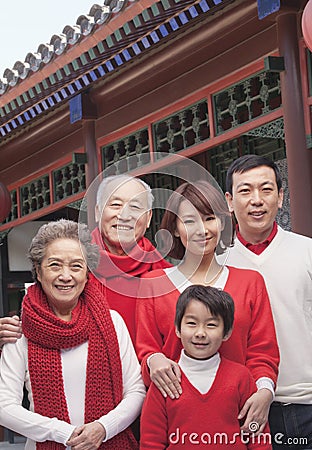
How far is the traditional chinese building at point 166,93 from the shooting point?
220 inches

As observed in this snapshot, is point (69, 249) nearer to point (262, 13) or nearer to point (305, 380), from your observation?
point (305, 380)

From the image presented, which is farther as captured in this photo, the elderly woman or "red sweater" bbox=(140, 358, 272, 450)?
the elderly woman

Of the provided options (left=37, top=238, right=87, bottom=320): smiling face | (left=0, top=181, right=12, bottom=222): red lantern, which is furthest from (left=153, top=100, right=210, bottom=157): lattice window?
(left=37, top=238, right=87, bottom=320): smiling face

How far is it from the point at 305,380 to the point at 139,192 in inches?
38.1

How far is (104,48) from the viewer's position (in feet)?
20.1

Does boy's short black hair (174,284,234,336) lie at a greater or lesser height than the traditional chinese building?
→ lesser

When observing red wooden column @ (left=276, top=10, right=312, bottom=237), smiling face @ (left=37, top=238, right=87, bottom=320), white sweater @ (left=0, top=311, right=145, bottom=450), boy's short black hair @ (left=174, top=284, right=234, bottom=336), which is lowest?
white sweater @ (left=0, top=311, right=145, bottom=450)

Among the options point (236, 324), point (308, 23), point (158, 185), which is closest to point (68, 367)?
point (236, 324)

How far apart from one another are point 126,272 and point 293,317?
26.5 inches

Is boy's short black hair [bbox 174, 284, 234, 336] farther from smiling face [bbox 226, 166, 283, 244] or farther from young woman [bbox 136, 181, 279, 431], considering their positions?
smiling face [bbox 226, 166, 283, 244]

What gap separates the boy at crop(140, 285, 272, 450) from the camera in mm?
3061

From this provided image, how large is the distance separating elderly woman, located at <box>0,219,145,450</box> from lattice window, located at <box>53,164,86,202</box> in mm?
5265

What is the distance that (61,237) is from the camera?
130 inches

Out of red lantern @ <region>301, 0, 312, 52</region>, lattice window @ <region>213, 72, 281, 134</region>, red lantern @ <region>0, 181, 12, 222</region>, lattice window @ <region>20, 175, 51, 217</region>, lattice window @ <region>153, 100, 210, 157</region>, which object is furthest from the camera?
lattice window @ <region>20, 175, 51, 217</region>
